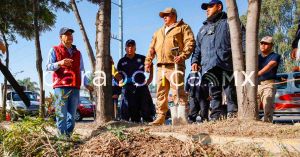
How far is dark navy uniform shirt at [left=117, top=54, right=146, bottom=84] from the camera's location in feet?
22.3

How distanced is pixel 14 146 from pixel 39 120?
33 centimetres

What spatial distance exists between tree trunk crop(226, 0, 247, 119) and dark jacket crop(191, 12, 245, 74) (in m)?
0.47

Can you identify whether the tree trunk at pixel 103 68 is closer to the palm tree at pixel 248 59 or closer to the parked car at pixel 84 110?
the palm tree at pixel 248 59

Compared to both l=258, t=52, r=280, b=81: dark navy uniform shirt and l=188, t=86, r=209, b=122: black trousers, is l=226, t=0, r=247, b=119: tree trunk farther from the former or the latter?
l=188, t=86, r=209, b=122: black trousers

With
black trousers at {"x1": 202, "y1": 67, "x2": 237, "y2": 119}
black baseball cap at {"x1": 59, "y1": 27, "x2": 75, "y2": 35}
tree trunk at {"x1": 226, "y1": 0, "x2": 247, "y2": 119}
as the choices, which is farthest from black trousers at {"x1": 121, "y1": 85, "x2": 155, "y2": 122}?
tree trunk at {"x1": 226, "y1": 0, "x2": 247, "y2": 119}

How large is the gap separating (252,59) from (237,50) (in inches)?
10.1

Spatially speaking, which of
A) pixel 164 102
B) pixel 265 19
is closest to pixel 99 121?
pixel 164 102

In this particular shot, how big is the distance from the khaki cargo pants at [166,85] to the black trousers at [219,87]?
0.39 m

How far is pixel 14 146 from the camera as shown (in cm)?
353

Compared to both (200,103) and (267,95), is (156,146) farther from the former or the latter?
(200,103)

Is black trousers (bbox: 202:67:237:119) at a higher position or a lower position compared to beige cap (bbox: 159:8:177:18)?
lower

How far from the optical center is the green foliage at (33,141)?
11.3 feet

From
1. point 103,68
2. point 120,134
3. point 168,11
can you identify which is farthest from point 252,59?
Result: point 103,68

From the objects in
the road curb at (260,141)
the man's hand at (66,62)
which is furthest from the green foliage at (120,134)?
the man's hand at (66,62)
